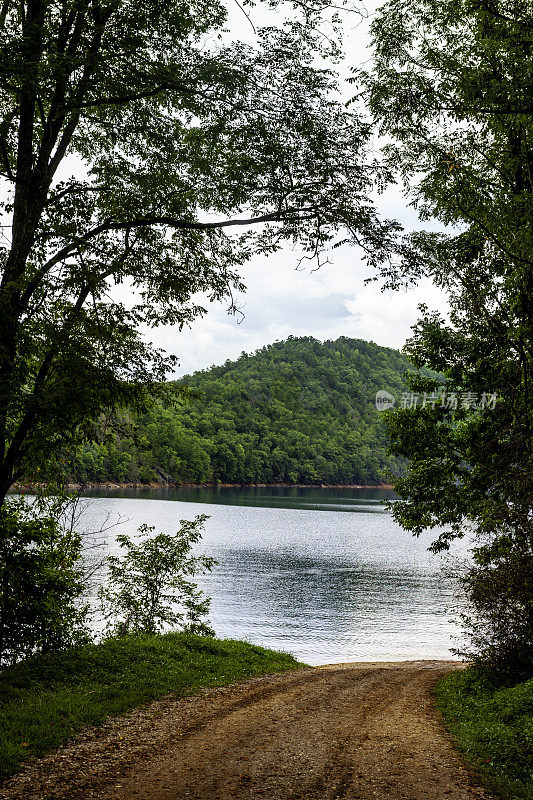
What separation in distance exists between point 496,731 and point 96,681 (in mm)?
6089

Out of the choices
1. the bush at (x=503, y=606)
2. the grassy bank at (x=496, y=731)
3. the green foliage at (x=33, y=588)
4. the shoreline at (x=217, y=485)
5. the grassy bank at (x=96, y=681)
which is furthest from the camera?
the shoreline at (x=217, y=485)

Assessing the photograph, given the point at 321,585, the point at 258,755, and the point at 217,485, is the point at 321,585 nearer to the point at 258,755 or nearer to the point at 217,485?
the point at 258,755

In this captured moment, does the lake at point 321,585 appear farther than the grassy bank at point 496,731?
Yes

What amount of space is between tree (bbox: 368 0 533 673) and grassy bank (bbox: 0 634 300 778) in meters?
5.54

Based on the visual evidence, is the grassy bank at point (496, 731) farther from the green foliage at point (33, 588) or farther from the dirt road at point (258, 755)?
the green foliage at point (33, 588)

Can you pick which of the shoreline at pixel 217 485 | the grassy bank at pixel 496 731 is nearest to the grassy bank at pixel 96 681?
the grassy bank at pixel 496 731

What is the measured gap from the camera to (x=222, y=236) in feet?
34.9

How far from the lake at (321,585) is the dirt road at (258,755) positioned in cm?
385

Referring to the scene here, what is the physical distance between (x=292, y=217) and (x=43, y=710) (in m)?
7.67

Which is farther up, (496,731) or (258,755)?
(258,755)

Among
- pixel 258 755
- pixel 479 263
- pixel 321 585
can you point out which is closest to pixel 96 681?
pixel 258 755

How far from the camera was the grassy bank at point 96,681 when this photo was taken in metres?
7.50

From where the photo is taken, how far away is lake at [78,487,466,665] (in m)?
26.9

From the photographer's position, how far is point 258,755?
747cm
